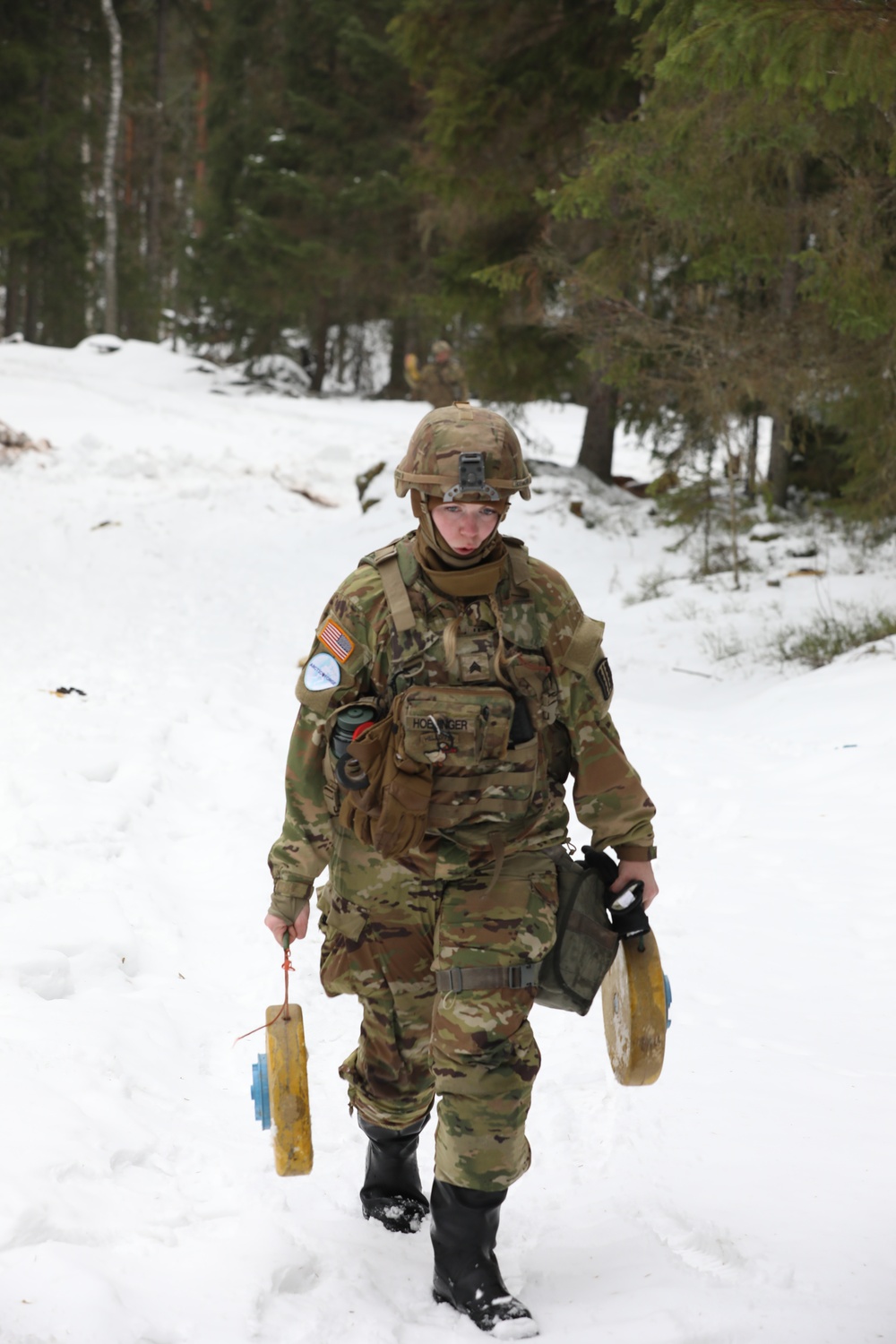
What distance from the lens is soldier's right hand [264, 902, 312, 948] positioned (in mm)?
2938

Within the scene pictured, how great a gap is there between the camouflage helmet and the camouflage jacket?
0.61 feet

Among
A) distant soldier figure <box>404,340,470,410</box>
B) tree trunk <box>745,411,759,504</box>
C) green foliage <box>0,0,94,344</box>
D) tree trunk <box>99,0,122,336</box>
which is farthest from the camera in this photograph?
tree trunk <box>99,0,122,336</box>

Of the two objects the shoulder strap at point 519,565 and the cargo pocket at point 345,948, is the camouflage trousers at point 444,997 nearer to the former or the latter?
the cargo pocket at point 345,948

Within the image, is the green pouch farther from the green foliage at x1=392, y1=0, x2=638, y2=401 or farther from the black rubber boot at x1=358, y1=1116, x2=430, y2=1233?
the green foliage at x1=392, y1=0, x2=638, y2=401

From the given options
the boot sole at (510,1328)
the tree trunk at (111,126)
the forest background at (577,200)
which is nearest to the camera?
the boot sole at (510,1328)

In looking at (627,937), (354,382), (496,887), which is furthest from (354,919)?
(354,382)

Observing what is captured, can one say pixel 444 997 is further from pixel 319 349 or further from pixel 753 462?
pixel 319 349

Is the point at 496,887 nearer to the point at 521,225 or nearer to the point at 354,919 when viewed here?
the point at 354,919

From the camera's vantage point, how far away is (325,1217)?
3104mm

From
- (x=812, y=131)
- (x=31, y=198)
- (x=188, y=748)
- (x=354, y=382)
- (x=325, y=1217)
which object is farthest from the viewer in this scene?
(x=354, y=382)

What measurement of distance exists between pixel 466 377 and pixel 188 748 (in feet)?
29.8

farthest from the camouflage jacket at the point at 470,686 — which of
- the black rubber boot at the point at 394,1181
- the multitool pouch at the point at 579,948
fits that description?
the black rubber boot at the point at 394,1181

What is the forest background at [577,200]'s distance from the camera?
865cm

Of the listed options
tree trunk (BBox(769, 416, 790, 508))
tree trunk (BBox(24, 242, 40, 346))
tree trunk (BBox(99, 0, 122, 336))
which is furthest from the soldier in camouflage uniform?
tree trunk (BBox(24, 242, 40, 346))
